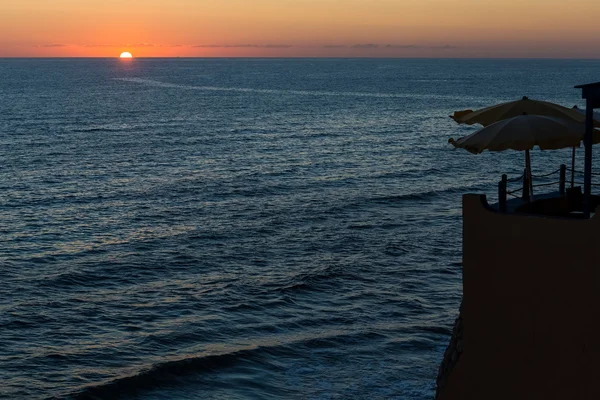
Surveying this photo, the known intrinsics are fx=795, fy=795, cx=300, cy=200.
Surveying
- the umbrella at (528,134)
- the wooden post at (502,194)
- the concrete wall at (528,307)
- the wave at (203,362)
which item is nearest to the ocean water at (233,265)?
the wave at (203,362)

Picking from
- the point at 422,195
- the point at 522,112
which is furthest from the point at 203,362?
the point at 422,195

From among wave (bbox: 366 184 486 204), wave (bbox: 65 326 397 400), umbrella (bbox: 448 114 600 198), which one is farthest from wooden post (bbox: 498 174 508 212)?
wave (bbox: 366 184 486 204)

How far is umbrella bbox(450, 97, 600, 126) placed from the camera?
13578mm

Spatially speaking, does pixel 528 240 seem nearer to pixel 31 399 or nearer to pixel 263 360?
pixel 263 360

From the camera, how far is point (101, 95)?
133 meters

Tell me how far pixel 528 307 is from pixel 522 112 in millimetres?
3781

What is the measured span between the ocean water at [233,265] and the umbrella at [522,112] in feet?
28.7

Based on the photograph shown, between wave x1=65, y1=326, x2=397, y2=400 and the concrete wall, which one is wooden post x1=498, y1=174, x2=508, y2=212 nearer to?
the concrete wall

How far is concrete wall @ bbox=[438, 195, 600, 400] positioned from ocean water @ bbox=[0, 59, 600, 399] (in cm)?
817

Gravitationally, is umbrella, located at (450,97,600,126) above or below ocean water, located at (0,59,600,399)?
above

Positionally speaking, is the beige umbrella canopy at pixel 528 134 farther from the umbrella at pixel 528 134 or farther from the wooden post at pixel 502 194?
the wooden post at pixel 502 194

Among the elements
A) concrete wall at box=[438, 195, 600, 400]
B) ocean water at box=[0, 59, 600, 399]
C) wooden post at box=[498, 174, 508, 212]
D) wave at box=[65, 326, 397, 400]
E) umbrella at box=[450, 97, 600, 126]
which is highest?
umbrella at box=[450, 97, 600, 126]

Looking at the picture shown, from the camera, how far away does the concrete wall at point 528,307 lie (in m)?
11.1

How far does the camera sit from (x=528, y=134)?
40.9 feet
